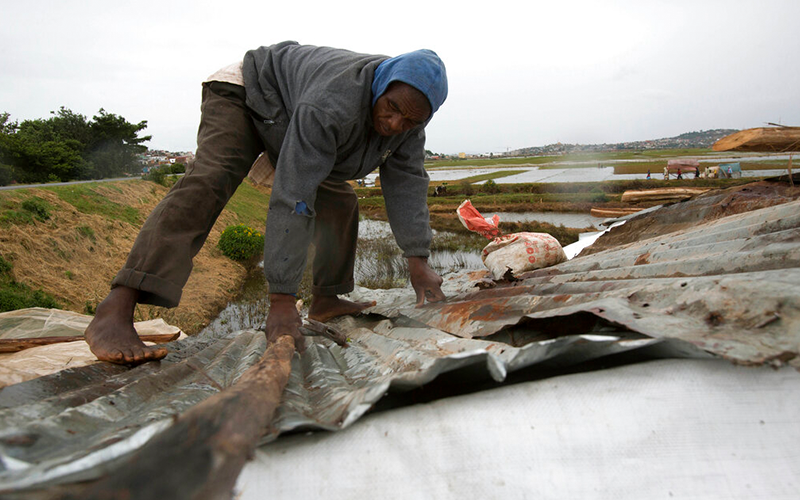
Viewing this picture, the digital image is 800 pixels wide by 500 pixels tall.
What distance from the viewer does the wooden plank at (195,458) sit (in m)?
0.43

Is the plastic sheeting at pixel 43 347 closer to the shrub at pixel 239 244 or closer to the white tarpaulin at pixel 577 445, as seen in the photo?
the white tarpaulin at pixel 577 445

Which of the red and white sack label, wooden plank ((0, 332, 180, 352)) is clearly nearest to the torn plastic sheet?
wooden plank ((0, 332, 180, 352))

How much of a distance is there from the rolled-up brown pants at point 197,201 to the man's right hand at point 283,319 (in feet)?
1.22

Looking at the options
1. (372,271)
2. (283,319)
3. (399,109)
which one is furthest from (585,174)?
(283,319)

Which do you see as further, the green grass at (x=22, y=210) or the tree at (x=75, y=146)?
the tree at (x=75, y=146)

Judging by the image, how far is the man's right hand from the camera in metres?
1.51

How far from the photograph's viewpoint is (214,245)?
8.46 m

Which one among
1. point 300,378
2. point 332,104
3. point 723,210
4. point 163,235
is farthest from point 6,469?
point 723,210

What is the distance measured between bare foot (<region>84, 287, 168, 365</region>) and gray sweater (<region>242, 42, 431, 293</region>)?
0.48m

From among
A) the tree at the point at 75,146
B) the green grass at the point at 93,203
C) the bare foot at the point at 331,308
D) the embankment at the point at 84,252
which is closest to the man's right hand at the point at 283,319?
the bare foot at the point at 331,308

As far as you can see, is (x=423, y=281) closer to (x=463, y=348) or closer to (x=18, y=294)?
(x=463, y=348)

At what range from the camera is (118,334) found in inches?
57.5

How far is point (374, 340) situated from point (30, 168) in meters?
15.4

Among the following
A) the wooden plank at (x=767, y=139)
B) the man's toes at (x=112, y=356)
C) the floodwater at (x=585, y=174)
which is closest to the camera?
the man's toes at (x=112, y=356)
